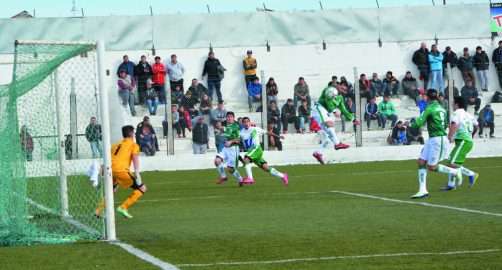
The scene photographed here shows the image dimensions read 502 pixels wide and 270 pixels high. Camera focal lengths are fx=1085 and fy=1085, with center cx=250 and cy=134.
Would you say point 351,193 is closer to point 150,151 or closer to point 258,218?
point 258,218

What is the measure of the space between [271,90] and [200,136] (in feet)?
8.93

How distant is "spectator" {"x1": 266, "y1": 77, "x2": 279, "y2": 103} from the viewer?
33531 mm

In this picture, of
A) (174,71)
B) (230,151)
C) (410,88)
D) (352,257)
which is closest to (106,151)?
(352,257)

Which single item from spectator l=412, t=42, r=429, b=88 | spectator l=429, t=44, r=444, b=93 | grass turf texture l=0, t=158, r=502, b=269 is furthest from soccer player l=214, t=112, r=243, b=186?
spectator l=412, t=42, r=429, b=88

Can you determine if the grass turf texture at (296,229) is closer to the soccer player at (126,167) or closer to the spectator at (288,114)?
the soccer player at (126,167)

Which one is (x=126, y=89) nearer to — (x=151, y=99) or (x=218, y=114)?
(x=151, y=99)

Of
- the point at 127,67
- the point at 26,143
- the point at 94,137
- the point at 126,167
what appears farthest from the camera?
the point at 127,67

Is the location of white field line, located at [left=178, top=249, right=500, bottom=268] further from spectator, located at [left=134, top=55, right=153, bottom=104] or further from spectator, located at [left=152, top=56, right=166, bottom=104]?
spectator, located at [left=134, top=55, right=153, bottom=104]

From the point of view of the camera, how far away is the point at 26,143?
15.8 meters

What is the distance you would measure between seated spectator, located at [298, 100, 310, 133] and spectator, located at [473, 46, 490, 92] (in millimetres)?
7758

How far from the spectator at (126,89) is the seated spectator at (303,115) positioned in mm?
5226

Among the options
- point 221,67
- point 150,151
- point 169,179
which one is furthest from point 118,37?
point 169,179

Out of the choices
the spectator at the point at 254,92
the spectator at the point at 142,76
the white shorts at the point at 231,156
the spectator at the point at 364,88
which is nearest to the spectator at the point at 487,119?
the spectator at the point at 364,88

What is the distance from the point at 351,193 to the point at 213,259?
10.0 m
